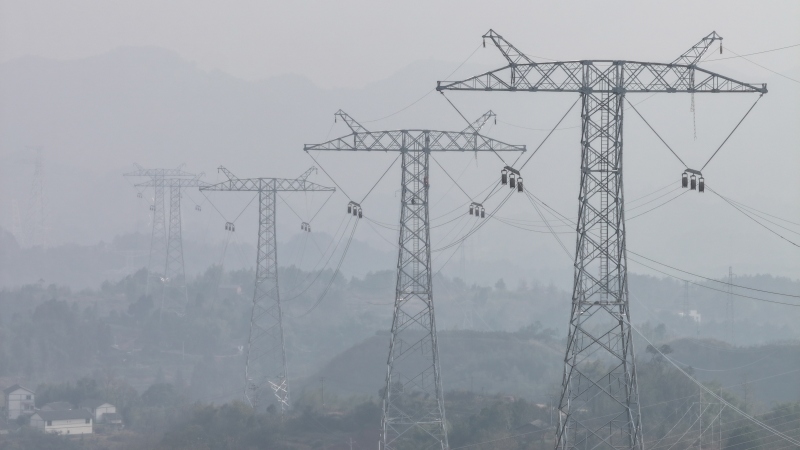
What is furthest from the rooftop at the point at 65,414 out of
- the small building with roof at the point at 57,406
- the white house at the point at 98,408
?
the small building with roof at the point at 57,406

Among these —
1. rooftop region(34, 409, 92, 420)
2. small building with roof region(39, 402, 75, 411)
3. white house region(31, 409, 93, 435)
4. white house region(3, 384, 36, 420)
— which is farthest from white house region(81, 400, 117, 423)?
white house region(3, 384, 36, 420)

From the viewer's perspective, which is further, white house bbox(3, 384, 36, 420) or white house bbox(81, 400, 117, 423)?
white house bbox(3, 384, 36, 420)

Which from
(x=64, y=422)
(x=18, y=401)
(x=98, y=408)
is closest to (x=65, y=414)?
(x=64, y=422)

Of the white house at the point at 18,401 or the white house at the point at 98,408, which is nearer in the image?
the white house at the point at 98,408

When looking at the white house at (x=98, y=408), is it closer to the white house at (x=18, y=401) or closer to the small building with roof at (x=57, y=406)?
the small building with roof at (x=57, y=406)

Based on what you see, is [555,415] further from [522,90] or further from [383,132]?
[522,90]

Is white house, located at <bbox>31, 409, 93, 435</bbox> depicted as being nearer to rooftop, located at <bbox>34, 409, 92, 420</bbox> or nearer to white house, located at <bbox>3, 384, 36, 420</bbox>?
rooftop, located at <bbox>34, 409, 92, 420</bbox>

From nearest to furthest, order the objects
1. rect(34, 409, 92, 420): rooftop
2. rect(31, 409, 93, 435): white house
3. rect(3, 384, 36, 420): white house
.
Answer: rect(31, 409, 93, 435): white house, rect(34, 409, 92, 420): rooftop, rect(3, 384, 36, 420): white house
